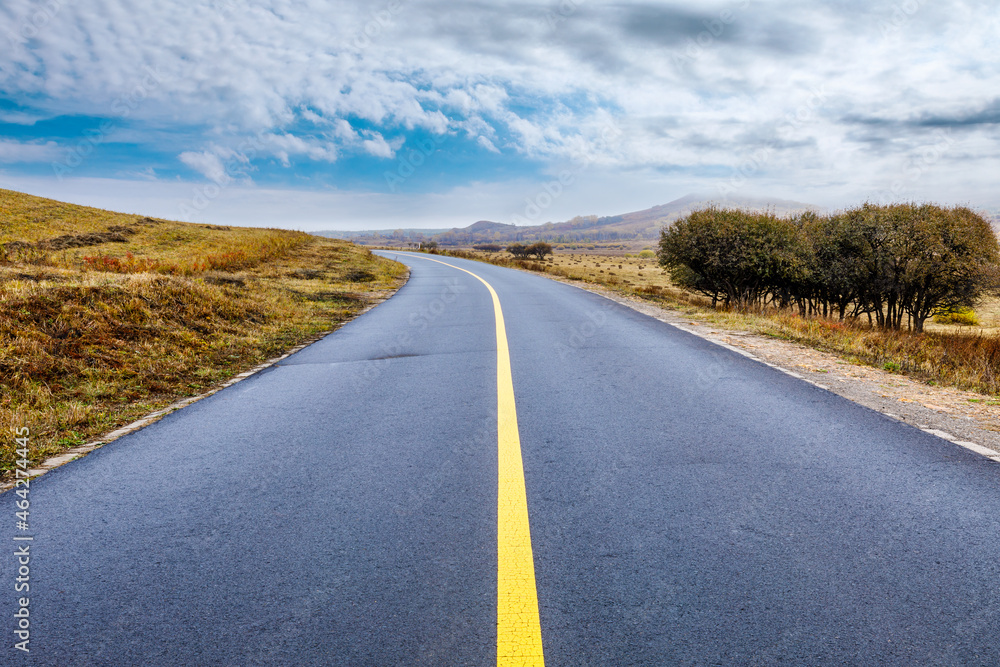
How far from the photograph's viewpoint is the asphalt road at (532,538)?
2.16 meters

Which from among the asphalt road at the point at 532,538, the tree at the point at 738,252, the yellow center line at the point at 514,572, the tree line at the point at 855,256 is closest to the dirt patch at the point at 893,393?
the asphalt road at the point at 532,538

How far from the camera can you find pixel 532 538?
2.91 metres

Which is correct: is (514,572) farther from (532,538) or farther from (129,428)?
(129,428)

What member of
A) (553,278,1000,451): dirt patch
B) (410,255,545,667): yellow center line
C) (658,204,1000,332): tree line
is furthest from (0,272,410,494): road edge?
(658,204,1000,332): tree line

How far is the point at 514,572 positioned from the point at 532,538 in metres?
0.33

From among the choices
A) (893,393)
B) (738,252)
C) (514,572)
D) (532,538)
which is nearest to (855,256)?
(738,252)

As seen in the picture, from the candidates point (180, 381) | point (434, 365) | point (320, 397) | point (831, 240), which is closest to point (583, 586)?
point (320, 397)

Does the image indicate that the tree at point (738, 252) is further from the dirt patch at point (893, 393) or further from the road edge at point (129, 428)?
the road edge at point (129, 428)

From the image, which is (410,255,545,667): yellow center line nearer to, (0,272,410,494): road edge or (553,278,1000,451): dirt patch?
(0,272,410,494): road edge

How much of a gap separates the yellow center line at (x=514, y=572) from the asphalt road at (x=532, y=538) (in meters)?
0.06

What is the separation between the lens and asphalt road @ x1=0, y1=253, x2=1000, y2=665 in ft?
7.09

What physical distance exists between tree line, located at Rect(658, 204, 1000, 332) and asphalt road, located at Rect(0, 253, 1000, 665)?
15983 mm

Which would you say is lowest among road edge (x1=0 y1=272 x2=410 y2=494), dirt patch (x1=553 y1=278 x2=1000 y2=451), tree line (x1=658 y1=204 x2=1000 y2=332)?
road edge (x1=0 y1=272 x2=410 y2=494)

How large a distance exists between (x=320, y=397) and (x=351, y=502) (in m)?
2.82
